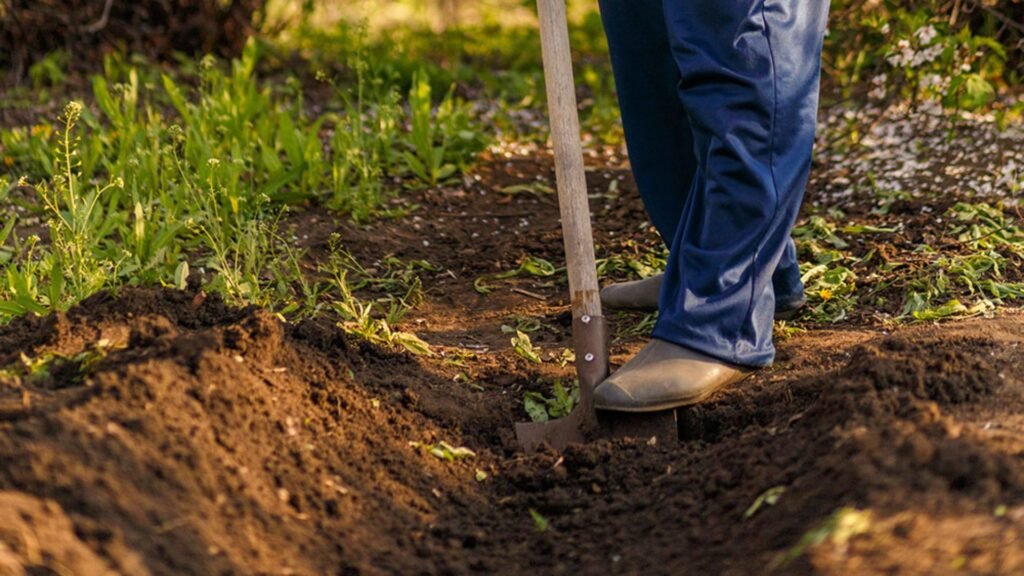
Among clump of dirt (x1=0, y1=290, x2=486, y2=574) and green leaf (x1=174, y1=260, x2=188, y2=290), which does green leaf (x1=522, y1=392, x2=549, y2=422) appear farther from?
green leaf (x1=174, y1=260, x2=188, y2=290)

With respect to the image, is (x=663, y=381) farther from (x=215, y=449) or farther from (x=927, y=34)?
(x=927, y=34)

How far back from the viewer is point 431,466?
236 cm

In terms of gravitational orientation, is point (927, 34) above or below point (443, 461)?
above

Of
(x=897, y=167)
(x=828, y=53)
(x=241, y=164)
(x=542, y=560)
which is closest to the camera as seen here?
(x=542, y=560)

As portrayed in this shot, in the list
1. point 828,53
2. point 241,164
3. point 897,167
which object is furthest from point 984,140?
point 241,164

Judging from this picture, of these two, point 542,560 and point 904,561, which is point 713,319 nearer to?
point 542,560

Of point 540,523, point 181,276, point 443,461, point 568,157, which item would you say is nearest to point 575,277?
point 568,157

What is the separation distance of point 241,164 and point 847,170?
2.03 m

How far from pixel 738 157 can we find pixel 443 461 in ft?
2.67

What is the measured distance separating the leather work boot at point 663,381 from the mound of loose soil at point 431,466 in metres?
0.07

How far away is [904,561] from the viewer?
1.63m

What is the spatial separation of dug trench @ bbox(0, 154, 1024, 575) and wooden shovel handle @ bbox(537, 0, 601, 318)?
0.30 meters

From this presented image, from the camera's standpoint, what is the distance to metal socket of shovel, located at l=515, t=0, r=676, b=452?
8.49 ft

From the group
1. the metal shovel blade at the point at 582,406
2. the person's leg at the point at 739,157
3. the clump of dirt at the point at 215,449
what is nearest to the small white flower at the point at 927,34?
the person's leg at the point at 739,157
